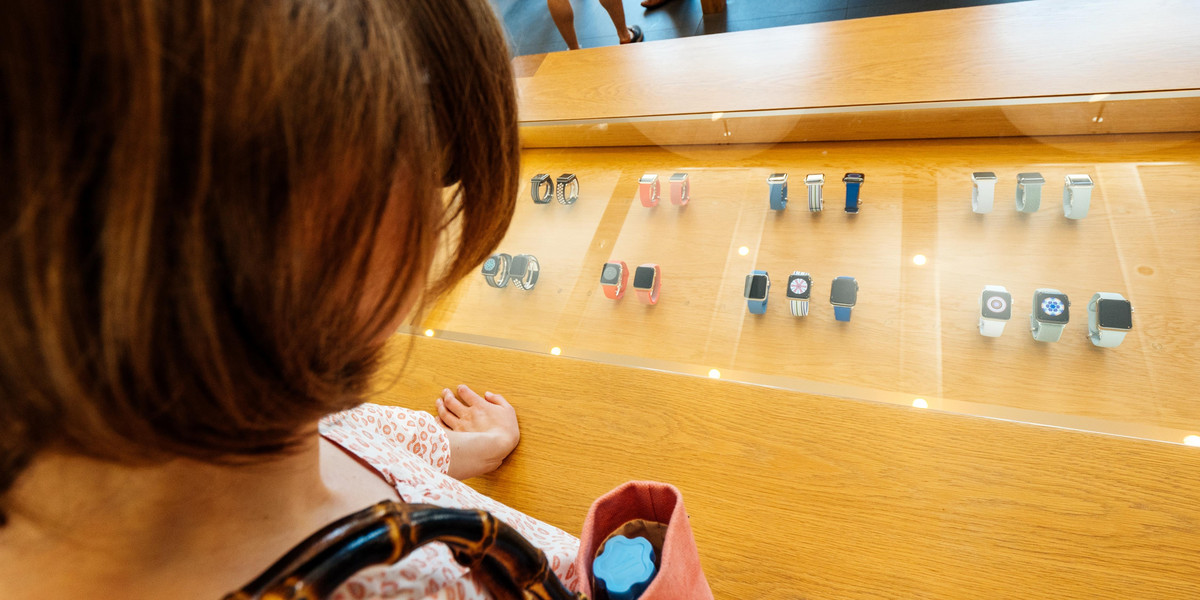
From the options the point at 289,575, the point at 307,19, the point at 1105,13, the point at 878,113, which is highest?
the point at 1105,13

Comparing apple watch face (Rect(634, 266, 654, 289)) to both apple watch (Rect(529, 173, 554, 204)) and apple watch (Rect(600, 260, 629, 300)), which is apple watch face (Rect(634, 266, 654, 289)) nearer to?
apple watch (Rect(600, 260, 629, 300))

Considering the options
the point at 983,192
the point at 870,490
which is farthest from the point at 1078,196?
the point at 870,490

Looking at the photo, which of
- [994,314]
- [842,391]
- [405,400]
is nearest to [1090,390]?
[994,314]

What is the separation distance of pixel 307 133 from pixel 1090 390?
109 centimetres

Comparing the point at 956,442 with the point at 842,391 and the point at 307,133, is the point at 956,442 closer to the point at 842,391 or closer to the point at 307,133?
the point at 842,391

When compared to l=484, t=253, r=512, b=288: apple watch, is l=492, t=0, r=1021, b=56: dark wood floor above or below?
above

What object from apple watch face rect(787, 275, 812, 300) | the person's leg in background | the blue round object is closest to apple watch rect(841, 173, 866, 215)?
apple watch face rect(787, 275, 812, 300)

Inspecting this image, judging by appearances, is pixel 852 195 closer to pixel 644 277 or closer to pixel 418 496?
pixel 644 277

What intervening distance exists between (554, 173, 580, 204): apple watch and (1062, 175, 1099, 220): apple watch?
1.01 meters

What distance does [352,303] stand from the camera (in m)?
0.35

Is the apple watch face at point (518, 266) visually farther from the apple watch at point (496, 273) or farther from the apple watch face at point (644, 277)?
the apple watch face at point (644, 277)

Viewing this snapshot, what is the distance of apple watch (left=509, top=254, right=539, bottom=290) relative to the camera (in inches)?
52.8

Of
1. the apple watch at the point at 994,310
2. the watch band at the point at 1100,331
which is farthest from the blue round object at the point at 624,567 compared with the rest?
the watch band at the point at 1100,331

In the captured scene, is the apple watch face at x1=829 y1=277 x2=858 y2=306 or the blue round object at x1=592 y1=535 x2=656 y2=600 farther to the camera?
the apple watch face at x1=829 y1=277 x2=858 y2=306
